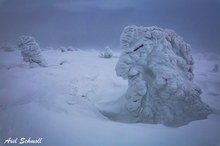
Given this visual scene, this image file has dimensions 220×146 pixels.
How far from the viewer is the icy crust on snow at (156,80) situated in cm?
176

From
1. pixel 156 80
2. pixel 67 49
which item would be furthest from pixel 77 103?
pixel 156 80

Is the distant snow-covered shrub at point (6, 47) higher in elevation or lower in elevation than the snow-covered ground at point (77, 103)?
higher

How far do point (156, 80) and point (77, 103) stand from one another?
0.47 m

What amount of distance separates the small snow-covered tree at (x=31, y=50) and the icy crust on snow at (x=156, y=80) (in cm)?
48

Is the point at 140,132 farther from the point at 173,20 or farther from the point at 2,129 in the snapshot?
the point at 2,129

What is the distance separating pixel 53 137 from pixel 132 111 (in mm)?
469

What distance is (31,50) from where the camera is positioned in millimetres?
1910

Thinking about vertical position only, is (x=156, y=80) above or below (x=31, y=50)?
below

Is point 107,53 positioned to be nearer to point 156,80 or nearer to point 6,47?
point 156,80

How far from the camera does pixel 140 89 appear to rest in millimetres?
1778

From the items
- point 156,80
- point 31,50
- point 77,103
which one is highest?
point 31,50

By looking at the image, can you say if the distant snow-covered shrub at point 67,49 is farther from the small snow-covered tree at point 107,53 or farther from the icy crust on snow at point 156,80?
the icy crust on snow at point 156,80

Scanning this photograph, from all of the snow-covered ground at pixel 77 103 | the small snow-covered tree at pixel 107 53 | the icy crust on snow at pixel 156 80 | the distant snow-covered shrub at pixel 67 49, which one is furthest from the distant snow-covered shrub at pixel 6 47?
the icy crust on snow at pixel 156 80

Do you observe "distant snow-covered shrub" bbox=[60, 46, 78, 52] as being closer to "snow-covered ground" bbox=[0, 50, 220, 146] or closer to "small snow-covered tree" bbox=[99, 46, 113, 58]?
"snow-covered ground" bbox=[0, 50, 220, 146]
